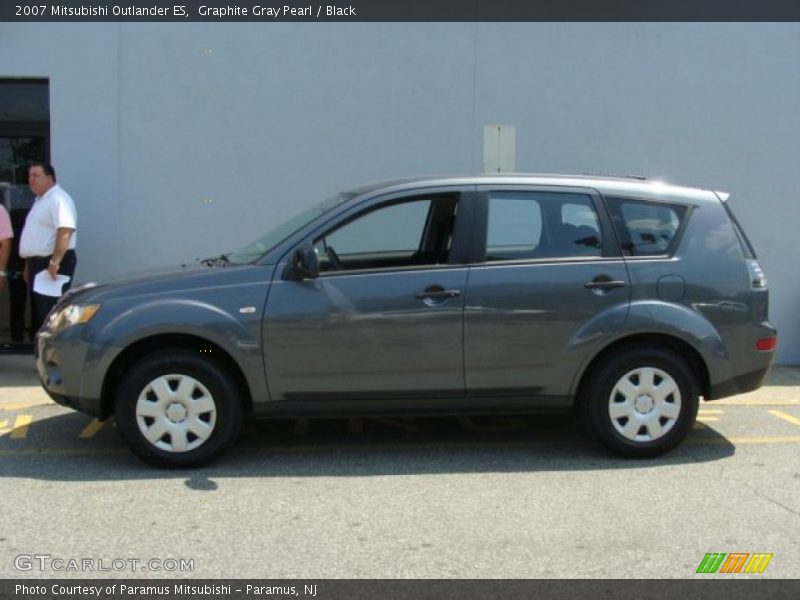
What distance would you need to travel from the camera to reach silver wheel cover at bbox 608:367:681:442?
5051mm

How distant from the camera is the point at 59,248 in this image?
7.08 m

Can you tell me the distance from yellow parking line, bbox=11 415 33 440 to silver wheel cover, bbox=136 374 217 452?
1.43m

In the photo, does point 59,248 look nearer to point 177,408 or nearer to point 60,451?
point 60,451

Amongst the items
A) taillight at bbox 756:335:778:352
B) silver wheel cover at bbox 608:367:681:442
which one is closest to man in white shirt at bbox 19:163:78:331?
silver wheel cover at bbox 608:367:681:442

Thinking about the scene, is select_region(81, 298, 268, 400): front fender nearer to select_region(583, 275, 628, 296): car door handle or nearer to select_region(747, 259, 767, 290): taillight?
select_region(583, 275, 628, 296): car door handle

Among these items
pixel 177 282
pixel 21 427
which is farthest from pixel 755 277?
pixel 21 427

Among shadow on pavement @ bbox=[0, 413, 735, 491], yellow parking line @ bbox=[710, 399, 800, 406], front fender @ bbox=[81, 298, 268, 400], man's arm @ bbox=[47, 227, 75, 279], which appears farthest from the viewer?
man's arm @ bbox=[47, 227, 75, 279]

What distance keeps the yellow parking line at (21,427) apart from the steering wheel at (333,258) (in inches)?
103

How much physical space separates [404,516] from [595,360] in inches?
66.5

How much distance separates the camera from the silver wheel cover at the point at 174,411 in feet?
15.7
